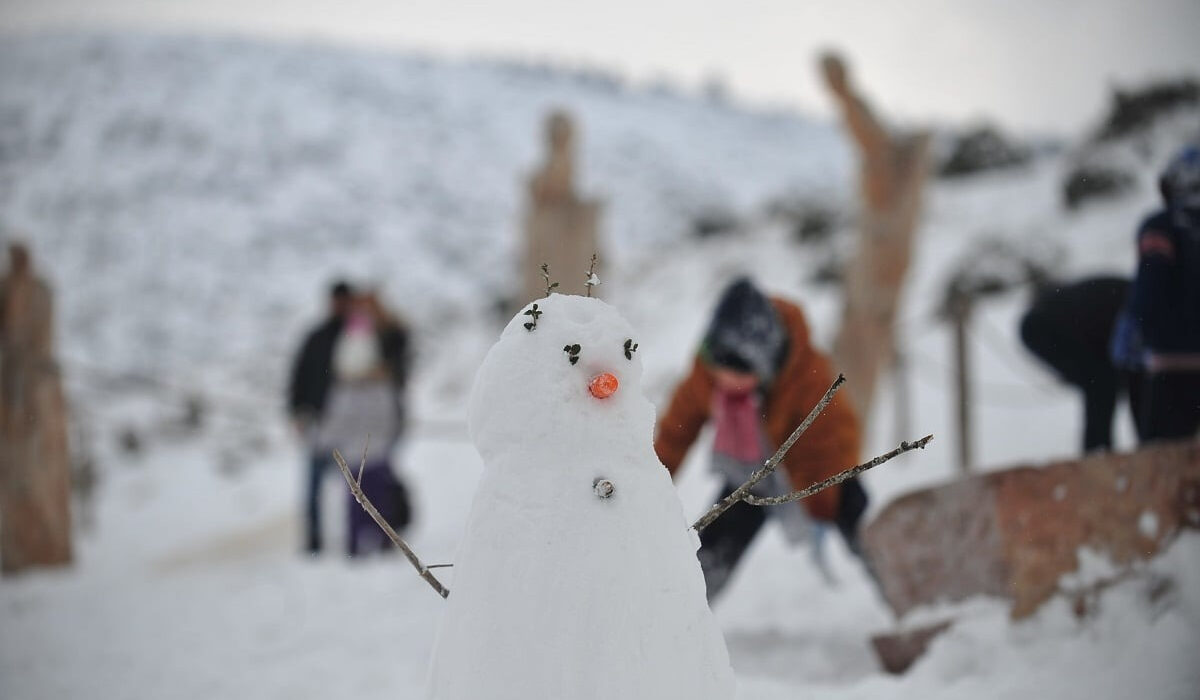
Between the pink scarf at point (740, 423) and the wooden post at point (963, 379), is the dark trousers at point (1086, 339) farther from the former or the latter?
the wooden post at point (963, 379)

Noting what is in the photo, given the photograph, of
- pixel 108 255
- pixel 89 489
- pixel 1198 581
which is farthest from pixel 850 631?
pixel 108 255

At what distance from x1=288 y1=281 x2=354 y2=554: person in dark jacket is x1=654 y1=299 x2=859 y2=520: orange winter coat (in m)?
3.14

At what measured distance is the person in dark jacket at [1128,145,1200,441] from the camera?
252 centimetres

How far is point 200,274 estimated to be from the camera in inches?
972

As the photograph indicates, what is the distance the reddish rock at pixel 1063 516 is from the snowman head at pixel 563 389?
1463 millimetres

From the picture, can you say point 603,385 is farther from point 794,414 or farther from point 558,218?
point 558,218

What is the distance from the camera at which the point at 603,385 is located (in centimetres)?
131

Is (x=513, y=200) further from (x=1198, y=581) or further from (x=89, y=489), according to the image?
(x=1198, y=581)

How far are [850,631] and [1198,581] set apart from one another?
1101 mm

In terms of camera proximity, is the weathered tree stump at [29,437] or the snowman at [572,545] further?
the weathered tree stump at [29,437]

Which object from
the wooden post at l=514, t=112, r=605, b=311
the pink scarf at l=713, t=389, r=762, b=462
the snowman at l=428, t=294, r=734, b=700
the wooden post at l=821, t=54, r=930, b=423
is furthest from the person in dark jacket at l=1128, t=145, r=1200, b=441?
the wooden post at l=514, t=112, r=605, b=311

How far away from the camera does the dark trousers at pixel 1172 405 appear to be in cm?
262

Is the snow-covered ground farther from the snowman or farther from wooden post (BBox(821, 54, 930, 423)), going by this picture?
the snowman

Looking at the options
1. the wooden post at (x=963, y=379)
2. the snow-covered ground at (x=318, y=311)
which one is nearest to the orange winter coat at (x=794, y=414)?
the snow-covered ground at (x=318, y=311)
